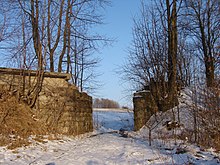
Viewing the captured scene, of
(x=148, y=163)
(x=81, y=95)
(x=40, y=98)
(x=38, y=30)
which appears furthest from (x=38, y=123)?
(x=148, y=163)

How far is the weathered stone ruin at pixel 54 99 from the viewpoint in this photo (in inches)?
397

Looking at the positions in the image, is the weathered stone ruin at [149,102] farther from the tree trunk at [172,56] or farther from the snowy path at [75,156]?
the snowy path at [75,156]

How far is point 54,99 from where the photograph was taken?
10.9 metres

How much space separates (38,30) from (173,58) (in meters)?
6.76

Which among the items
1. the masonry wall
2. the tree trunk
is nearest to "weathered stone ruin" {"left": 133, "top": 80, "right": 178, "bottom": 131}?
the masonry wall

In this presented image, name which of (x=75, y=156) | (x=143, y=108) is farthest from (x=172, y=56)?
(x=75, y=156)

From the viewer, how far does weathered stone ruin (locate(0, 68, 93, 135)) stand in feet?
33.1

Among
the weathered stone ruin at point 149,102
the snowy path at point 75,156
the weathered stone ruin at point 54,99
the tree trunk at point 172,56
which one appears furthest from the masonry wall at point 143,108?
the snowy path at point 75,156

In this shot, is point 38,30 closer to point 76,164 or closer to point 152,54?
point 152,54

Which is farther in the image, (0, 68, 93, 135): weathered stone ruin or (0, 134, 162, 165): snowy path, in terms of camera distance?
(0, 68, 93, 135): weathered stone ruin

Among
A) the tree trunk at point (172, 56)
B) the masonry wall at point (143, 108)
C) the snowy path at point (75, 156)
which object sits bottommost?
the snowy path at point (75, 156)

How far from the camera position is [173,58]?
1380cm

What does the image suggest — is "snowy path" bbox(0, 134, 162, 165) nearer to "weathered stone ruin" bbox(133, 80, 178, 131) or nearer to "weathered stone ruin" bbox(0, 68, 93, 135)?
"weathered stone ruin" bbox(0, 68, 93, 135)

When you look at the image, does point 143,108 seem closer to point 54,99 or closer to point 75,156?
point 54,99
